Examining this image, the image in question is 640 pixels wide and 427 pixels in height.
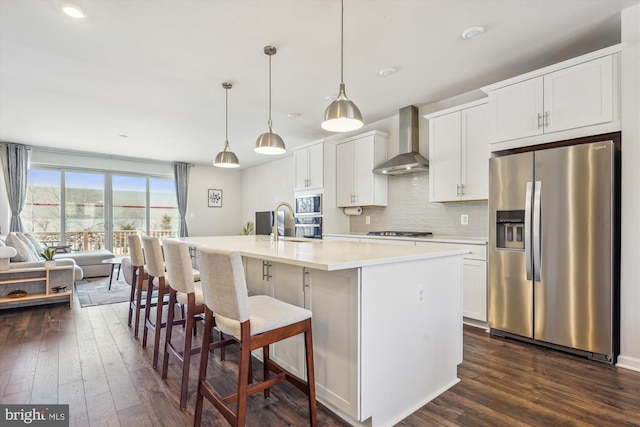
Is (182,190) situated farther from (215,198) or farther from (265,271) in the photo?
(265,271)

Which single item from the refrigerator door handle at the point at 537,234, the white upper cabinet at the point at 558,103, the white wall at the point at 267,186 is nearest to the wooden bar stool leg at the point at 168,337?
the refrigerator door handle at the point at 537,234

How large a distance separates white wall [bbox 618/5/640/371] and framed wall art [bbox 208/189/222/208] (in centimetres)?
816

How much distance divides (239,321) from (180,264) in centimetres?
73

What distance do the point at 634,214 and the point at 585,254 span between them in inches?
16.5

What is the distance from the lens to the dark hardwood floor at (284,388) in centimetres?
175

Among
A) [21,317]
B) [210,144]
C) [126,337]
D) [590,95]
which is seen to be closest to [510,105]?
[590,95]

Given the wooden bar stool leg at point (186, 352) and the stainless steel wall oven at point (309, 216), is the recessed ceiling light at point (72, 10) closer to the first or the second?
the wooden bar stool leg at point (186, 352)

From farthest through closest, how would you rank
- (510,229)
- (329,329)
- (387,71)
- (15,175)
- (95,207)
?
(95,207) → (15,175) → (387,71) → (510,229) → (329,329)

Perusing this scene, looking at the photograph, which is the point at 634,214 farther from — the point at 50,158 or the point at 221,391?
the point at 50,158

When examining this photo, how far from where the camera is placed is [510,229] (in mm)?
A: 2949

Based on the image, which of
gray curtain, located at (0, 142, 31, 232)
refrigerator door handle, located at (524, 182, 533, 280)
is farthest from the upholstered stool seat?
gray curtain, located at (0, 142, 31, 232)

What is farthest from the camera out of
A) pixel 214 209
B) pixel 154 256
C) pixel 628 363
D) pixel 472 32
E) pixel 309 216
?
pixel 214 209

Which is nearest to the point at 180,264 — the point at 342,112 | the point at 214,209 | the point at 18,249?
the point at 342,112

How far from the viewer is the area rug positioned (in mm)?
4305
